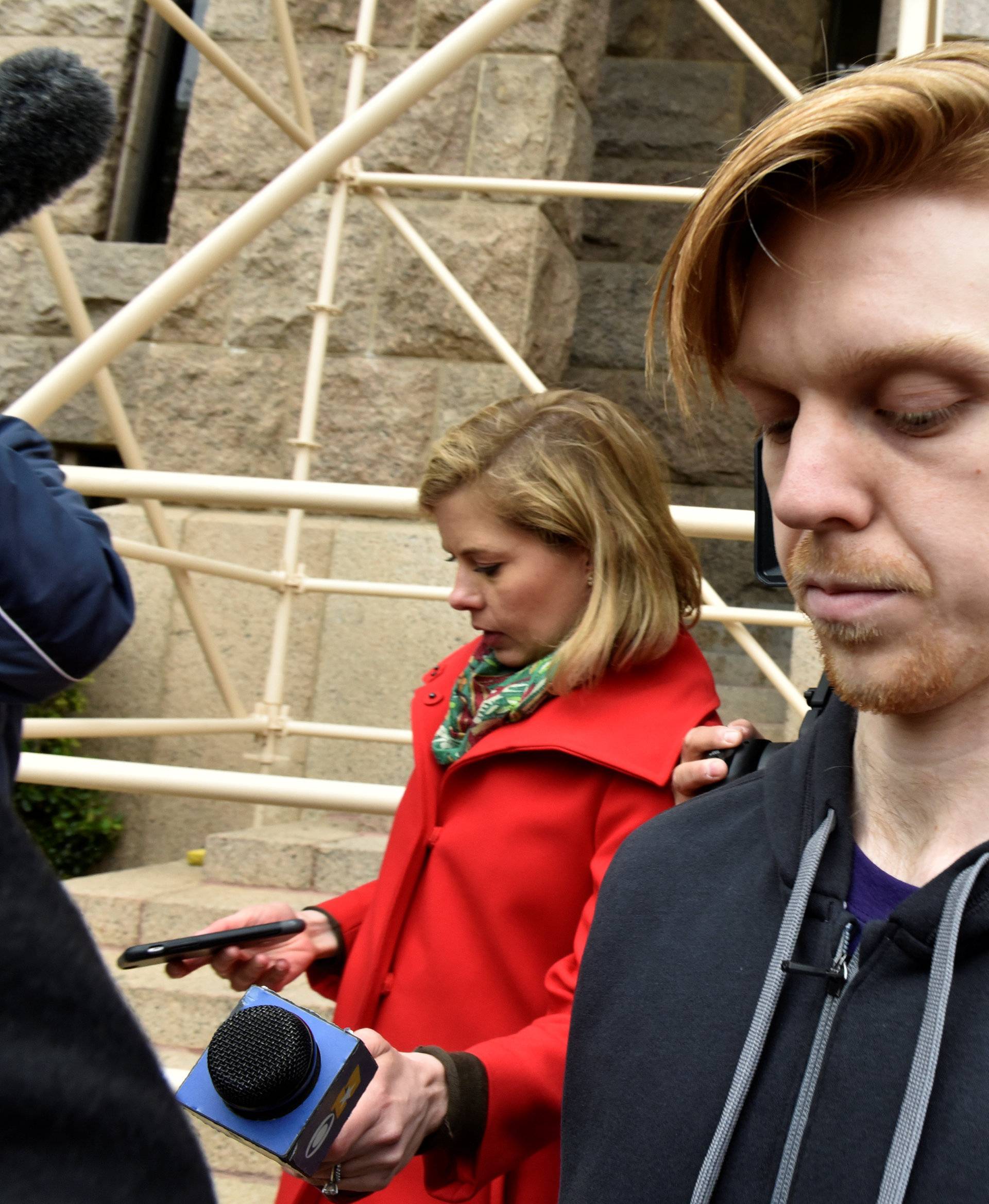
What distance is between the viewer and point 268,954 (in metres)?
1.58

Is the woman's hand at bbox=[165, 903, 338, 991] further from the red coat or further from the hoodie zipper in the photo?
the hoodie zipper

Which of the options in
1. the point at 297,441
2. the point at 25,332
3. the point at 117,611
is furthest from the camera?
the point at 25,332

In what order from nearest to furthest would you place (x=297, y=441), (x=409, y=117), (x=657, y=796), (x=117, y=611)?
(x=657, y=796) → (x=117, y=611) → (x=297, y=441) → (x=409, y=117)

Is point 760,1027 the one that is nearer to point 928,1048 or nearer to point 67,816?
point 928,1048

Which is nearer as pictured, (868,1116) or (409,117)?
(868,1116)

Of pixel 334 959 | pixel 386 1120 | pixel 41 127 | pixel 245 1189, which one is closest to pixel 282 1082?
pixel 386 1120

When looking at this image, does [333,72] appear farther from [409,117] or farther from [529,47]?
[529,47]

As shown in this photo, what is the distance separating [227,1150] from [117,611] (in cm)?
137

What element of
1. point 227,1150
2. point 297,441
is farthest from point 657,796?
point 297,441

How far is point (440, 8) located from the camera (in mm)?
3781

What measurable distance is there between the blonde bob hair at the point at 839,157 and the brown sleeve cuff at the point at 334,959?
42.9 inches

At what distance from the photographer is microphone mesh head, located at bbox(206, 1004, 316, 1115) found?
0.98 m

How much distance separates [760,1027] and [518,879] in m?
0.62

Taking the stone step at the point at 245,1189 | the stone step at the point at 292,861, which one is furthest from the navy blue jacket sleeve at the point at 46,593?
the stone step at the point at 292,861
